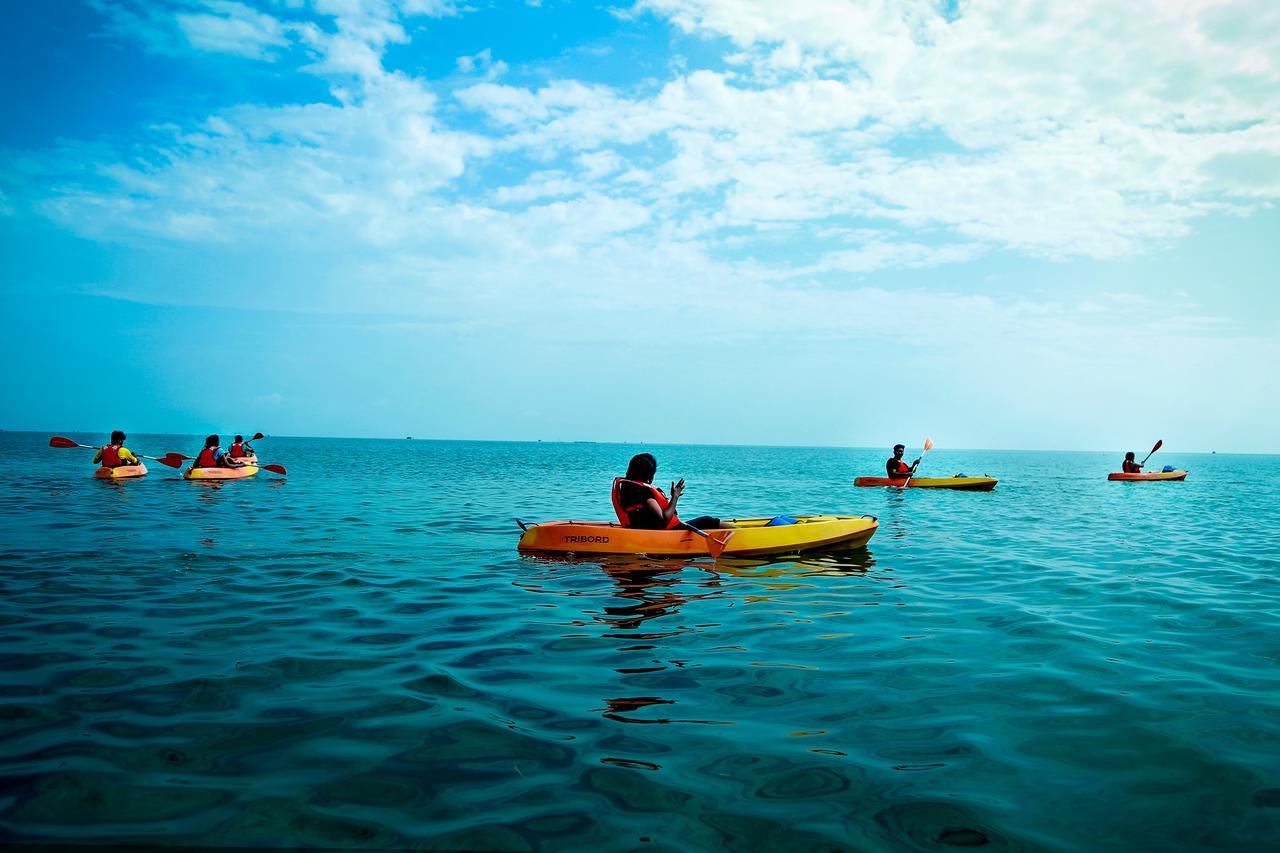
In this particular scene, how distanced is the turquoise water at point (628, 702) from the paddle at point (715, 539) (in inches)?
9.8

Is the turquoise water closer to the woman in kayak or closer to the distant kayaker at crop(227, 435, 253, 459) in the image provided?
the woman in kayak

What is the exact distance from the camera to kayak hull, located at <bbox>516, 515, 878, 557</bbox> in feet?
38.1

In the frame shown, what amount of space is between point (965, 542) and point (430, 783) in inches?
519

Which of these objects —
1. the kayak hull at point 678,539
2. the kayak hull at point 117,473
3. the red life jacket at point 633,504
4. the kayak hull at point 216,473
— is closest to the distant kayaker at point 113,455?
the kayak hull at point 117,473

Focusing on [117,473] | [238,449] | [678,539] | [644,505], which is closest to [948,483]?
[678,539]

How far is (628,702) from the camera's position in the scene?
5.23 metres

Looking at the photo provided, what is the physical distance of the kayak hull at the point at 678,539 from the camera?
457 inches

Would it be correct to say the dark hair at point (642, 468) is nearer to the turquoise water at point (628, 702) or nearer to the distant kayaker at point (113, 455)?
the turquoise water at point (628, 702)

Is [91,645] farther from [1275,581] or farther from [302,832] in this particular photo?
[1275,581]

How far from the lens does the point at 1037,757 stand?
4.45m

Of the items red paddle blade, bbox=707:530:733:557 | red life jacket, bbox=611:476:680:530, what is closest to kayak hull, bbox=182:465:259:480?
red life jacket, bbox=611:476:680:530

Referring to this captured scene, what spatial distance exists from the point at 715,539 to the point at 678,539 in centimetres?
58

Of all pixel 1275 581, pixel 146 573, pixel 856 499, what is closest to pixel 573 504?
pixel 856 499

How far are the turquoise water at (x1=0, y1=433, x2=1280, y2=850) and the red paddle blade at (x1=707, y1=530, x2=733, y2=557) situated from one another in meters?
0.25
